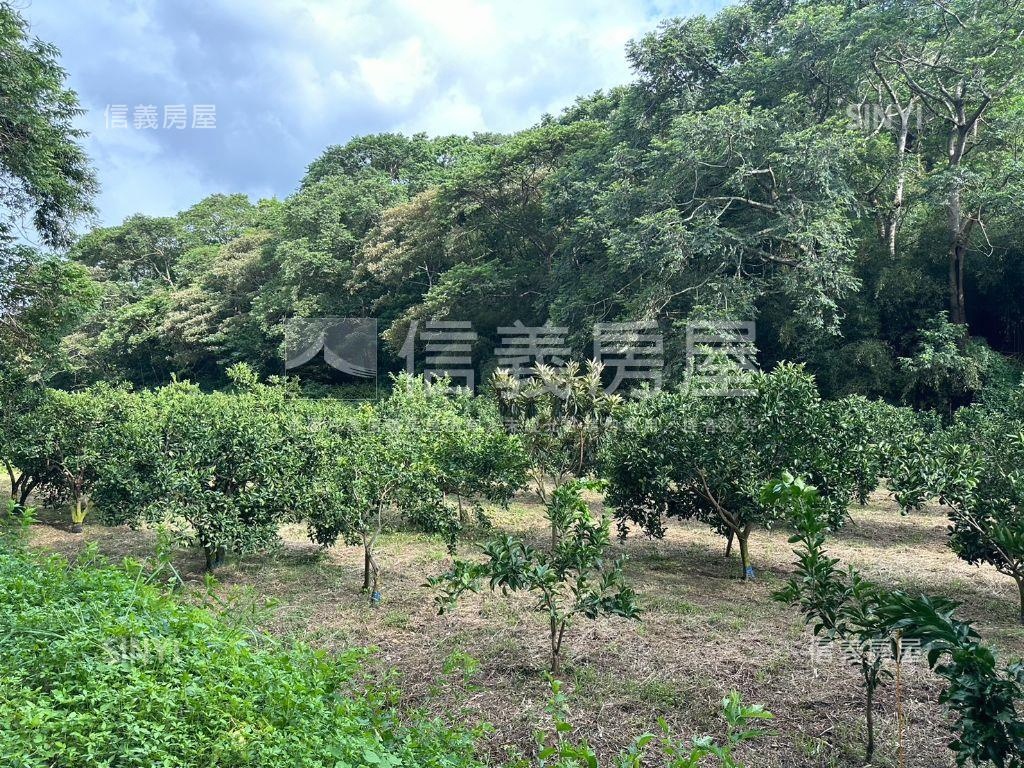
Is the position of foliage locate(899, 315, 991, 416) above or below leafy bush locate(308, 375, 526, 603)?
above

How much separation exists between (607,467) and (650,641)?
2725 millimetres

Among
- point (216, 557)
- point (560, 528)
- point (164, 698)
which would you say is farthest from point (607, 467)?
point (164, 698)

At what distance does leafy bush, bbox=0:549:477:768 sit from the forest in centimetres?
2

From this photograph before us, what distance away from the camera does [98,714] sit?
2318 millimetres

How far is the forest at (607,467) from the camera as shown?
2.96 metres

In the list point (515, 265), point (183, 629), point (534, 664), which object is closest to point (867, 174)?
point (515, 265)

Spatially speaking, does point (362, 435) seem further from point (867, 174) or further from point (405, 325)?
point (405, 325)

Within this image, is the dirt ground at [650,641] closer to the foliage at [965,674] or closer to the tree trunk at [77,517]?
the tree trunk at [77,517]

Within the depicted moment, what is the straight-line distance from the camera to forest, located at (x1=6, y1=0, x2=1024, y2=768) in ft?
9.71

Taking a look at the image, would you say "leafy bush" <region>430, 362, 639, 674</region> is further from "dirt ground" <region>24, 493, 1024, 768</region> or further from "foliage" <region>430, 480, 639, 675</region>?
"dirt ground" <region>24, 493, 1024, 768</region>

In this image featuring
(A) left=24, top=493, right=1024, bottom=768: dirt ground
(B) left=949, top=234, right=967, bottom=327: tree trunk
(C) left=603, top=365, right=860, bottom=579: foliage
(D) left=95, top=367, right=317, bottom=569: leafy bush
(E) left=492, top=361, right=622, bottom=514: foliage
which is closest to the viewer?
(A) left=24, top=493, right=1024, bottom=768: dirt ground

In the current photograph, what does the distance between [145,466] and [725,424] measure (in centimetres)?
647

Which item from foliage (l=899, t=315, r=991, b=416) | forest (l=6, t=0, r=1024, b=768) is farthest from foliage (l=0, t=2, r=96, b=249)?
foliage (l=899, t=315, r=991, b=416)

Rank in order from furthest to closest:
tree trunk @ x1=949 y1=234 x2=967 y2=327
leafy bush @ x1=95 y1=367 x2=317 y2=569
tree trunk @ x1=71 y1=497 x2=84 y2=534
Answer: tree trunk @ x1=949 y1=234 x2=967 y2=327 → tree trunk @ x1=71 y1=497 x2=84 y2=534 → leafy bush @ x1=95 y1=367 x2=317 y2=569
